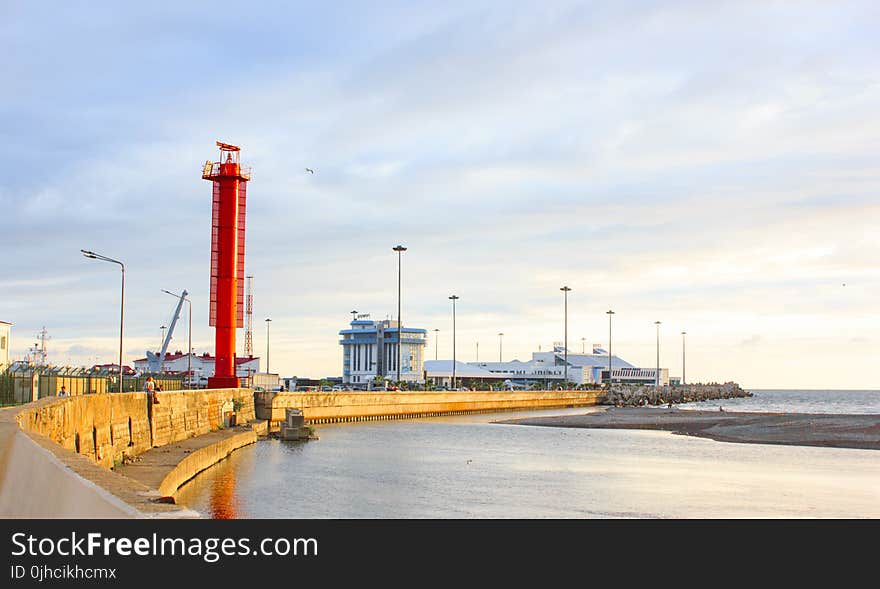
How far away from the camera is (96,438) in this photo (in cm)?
2991

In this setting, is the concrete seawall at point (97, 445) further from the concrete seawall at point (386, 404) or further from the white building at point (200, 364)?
the white building at point (200, 364)

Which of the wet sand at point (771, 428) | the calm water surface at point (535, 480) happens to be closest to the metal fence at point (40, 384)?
the calm water surface at point (535, 480)

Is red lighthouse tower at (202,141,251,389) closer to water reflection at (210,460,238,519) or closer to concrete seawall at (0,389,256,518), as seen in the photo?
concrete seawall at (0,389,256,518)

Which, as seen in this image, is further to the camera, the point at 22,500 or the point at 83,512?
the point at 22,500

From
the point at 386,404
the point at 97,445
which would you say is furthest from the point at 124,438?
the point at 386,404

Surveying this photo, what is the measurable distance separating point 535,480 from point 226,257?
31.7m

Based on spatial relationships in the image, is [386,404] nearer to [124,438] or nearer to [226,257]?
[226,257]

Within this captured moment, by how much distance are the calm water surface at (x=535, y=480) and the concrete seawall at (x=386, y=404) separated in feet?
51.3

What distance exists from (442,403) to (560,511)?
7497 centimetres

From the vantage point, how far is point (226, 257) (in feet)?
197

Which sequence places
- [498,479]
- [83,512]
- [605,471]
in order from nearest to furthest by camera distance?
[83,512] → [498,479] → [605,471]

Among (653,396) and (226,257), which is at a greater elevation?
(226,257)
